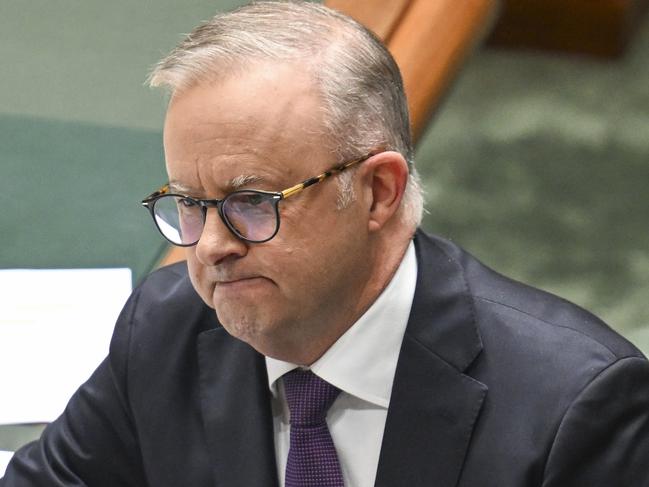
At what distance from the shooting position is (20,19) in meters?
2.19

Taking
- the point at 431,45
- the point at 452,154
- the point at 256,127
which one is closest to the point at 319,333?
the point at 256,127

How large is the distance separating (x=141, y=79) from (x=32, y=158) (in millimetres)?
211

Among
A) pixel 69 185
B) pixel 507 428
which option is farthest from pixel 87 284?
pixel 507 428

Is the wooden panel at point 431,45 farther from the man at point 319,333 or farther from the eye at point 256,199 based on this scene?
the eye at point 256,199

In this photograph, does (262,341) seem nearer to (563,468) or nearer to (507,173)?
(563,468)

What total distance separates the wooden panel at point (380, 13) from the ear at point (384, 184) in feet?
2.02

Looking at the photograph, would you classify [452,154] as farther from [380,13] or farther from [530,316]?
[530,316]

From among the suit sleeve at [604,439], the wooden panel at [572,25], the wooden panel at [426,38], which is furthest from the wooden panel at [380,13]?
the wooden panel at [572,25]

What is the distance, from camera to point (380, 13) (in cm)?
202

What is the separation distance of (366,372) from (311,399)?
67 mm

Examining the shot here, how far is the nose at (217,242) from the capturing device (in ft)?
4.32

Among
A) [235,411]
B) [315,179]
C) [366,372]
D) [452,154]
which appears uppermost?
[315,179]

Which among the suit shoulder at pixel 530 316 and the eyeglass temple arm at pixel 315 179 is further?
the suit shoulder at pixel 530 316

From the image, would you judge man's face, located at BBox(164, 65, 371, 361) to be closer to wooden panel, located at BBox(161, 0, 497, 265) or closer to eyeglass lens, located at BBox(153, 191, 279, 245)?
eyeglass lens, located at BBox(153, 191, 279, 245)
